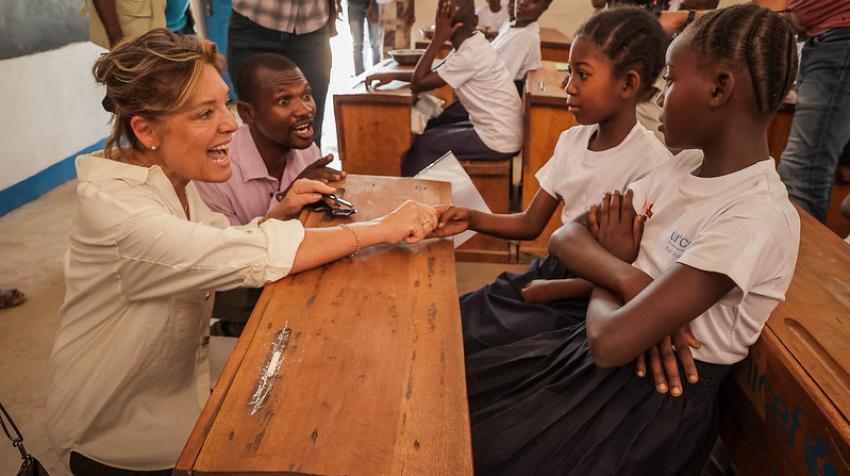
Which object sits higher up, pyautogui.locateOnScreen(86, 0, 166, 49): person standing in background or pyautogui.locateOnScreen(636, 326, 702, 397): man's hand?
pyautogui.locateOnScreen(86, 0, 166, 49): person standing in background

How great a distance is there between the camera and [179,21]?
3.17 meters

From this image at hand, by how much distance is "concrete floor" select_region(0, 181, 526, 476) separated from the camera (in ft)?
6.10

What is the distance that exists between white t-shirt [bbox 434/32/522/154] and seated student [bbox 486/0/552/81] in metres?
0.80

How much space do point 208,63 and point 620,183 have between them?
1.08 meters

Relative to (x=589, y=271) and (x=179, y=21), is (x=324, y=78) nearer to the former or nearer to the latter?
(x=179, y=21)

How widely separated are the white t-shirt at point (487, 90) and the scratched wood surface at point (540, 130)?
0.13 meters

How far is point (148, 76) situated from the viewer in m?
1.15

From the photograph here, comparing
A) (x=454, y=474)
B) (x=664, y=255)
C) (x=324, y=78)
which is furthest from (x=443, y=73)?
(x=454, y=474)

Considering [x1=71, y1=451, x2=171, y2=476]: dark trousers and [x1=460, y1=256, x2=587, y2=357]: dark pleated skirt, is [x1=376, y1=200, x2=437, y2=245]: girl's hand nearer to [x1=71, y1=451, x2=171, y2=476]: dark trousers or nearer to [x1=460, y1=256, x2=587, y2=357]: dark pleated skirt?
[x1=460, y1=256, x2=587, y2=357]: dark pleated skirt

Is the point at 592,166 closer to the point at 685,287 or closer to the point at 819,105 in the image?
the point at 685,287

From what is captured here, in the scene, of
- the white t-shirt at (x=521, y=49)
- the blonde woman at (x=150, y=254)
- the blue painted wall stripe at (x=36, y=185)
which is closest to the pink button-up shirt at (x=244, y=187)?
the blonde woman at (x=150, y=254)

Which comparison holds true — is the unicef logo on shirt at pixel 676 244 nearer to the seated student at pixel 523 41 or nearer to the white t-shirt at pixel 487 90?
the white t-shirt at pixel 487 90

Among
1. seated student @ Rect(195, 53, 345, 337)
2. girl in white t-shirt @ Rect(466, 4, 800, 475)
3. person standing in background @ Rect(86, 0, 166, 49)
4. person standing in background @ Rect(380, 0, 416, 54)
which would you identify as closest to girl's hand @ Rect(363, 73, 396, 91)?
person standing in background @ Rect(86, 0, 166, 49)

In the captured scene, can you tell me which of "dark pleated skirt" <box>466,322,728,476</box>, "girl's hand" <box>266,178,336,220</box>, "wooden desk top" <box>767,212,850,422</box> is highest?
"girl's hand" <box>266,178,336,220</box>
